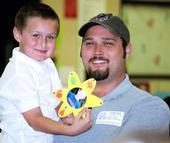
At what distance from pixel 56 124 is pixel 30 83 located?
22 cm

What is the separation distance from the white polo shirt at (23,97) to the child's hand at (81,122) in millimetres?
200

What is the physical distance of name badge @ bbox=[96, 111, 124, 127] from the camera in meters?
1.98

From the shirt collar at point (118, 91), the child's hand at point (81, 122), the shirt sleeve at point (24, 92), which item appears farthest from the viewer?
the shirt collar at point (118, 91)

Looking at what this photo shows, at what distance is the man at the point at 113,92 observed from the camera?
198 centimetres

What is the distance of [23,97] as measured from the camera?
71.2 inches

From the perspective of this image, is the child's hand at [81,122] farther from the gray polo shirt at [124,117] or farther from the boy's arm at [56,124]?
the gray polo shirt at [124,117]

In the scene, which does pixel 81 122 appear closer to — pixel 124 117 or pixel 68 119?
pixel 68 119

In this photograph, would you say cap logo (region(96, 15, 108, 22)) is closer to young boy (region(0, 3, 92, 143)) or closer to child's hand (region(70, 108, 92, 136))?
young boy (region(0, 3, 92, 143))

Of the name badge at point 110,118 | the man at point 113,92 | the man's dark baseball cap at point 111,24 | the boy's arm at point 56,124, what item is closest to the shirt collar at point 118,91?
the man at point 113,92

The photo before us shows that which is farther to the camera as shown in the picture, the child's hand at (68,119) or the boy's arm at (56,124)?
the child's hand at (68,119)

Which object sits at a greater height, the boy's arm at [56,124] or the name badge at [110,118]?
the boy's arm at [56,124]

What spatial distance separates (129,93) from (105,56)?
245 mm

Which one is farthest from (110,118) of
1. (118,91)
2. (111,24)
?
(111,24)

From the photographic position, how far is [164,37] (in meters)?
4.97
